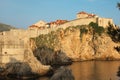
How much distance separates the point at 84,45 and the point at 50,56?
1377cm

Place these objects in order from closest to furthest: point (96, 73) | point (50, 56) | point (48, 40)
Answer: point (96, 73)
point (50, 56)
point (48, 40)

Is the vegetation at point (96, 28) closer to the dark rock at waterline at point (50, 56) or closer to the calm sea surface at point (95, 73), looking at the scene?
the dark rock at waterline at point (50, 56)

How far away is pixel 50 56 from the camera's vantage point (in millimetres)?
71875

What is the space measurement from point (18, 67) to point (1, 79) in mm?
3727

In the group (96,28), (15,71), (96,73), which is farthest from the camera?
(96,28)

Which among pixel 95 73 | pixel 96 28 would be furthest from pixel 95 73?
pixel 96 28

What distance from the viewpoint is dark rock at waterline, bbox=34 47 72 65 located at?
2728 inches

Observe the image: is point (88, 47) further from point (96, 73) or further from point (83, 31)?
point (96, 73)

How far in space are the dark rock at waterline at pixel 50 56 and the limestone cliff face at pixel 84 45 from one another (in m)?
3.25

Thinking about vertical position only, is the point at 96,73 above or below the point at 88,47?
below

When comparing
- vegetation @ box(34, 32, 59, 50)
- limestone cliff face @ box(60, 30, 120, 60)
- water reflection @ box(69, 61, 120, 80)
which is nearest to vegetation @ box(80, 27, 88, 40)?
limestone cliff face @ box(60, 30, 120, 60)

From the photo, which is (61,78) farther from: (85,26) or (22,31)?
(85,26)

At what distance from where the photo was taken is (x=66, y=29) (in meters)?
80.4

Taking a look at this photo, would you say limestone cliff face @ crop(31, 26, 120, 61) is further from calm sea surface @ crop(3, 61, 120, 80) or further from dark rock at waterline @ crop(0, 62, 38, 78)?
dark rock at waterline @ crop(0, 62, 38, 78)
